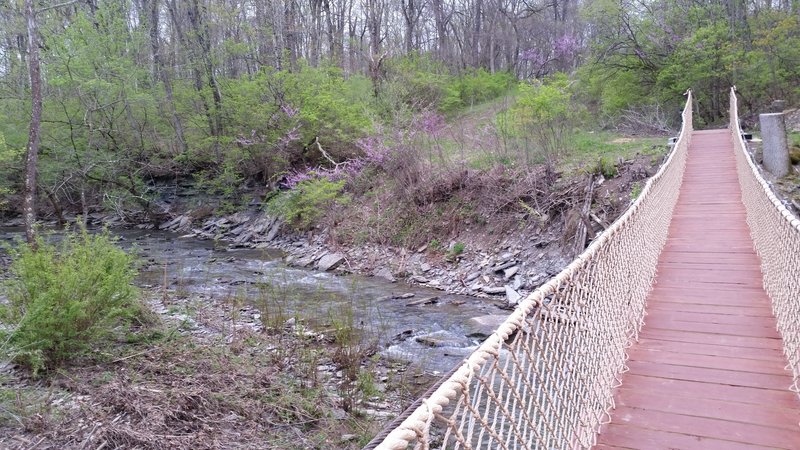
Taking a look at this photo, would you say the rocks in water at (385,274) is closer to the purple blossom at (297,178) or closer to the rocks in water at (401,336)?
the rocks in water at (401,336)

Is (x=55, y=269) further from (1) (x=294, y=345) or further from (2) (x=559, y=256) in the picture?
(2) (x=559, y=256)

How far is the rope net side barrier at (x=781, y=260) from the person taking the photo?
10.1 feet

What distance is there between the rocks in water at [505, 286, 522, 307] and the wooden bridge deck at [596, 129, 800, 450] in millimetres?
3601

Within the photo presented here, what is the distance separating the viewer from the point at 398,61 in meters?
23.0

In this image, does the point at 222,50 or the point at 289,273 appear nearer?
the point at 289,273

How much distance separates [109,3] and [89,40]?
2.30 meters

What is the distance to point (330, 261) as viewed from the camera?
1252 cm

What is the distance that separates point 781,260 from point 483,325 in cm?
450

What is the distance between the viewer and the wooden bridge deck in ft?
8.14

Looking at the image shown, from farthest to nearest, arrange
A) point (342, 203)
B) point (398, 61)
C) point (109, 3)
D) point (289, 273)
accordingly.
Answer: point (398, 61)
point (109, 3)
point (342, 203)
point (289, 273)

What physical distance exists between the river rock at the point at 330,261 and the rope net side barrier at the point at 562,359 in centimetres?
798

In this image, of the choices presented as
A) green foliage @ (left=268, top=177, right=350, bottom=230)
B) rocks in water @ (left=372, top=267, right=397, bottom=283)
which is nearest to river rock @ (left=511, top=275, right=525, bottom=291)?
rocks in water @ (left=372, top=267, right=397, bottom=283)

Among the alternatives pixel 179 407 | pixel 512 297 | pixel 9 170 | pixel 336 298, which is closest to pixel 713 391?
pixel 179 407

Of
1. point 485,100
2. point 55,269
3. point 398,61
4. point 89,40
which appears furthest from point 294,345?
point 485,100
